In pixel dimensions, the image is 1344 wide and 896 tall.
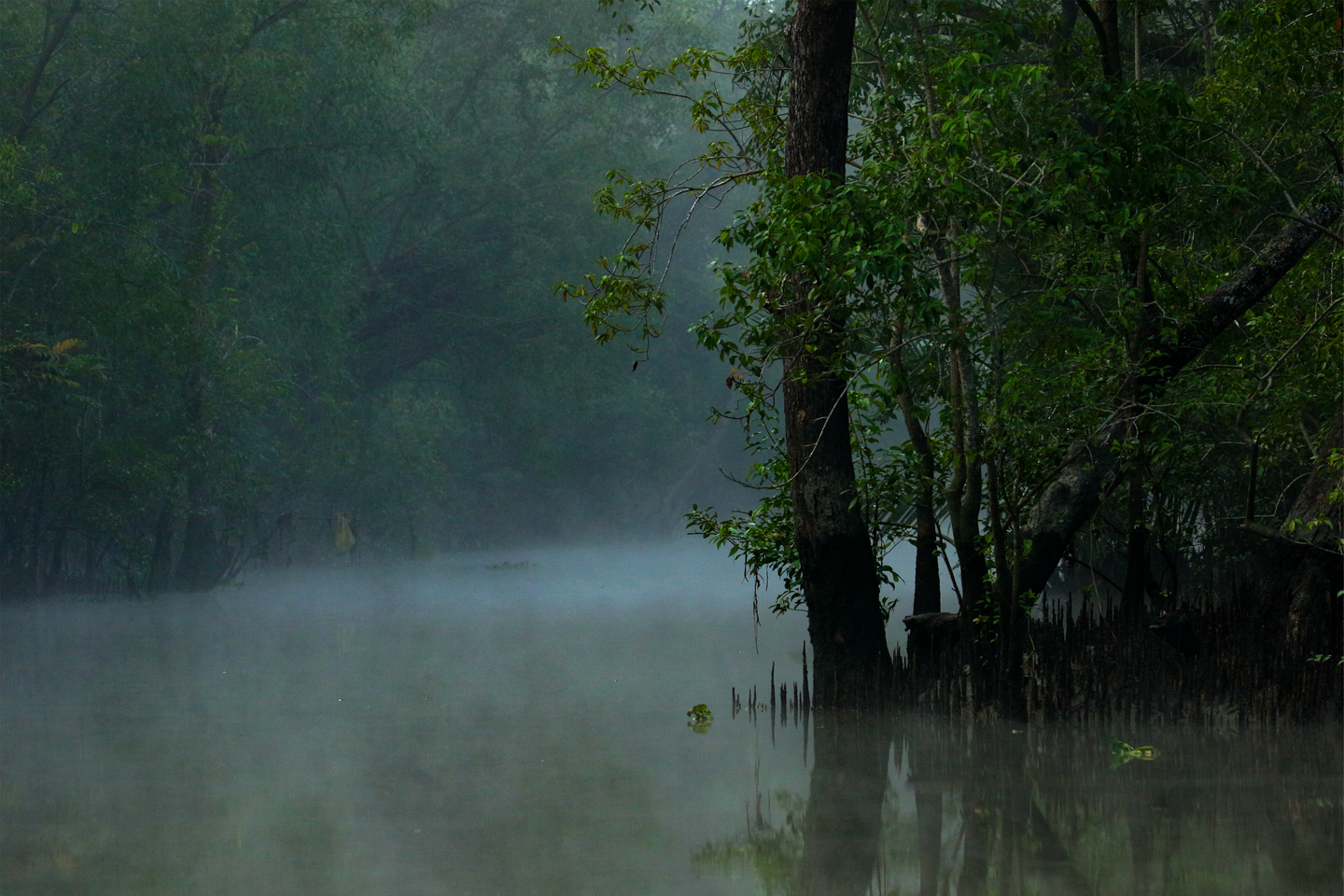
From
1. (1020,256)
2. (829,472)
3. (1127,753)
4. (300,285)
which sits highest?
(300,285)

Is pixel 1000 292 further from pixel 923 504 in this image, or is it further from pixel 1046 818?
pixel 1046 818

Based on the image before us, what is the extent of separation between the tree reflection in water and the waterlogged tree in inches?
22.1

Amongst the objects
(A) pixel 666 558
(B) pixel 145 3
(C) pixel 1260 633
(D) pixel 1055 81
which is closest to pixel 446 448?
(A) pixel 666 558

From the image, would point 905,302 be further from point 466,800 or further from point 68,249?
point 68,249

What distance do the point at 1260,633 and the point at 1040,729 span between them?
1.45m

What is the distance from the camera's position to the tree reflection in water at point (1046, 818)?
17.3 feet

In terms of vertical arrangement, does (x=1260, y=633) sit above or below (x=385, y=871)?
above

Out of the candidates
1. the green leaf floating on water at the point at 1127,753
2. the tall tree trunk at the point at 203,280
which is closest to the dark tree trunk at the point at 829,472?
the green leaf floating on water at the point at 1127,753

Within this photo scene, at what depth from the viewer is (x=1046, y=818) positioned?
615cm

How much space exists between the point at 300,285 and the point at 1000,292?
13691mm

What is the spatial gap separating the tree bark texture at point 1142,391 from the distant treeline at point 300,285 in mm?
3838

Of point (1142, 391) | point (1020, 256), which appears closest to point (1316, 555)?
point (1142, 391)

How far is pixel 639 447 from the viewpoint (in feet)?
110

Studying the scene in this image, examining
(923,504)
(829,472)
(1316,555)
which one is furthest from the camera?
(923,504)
